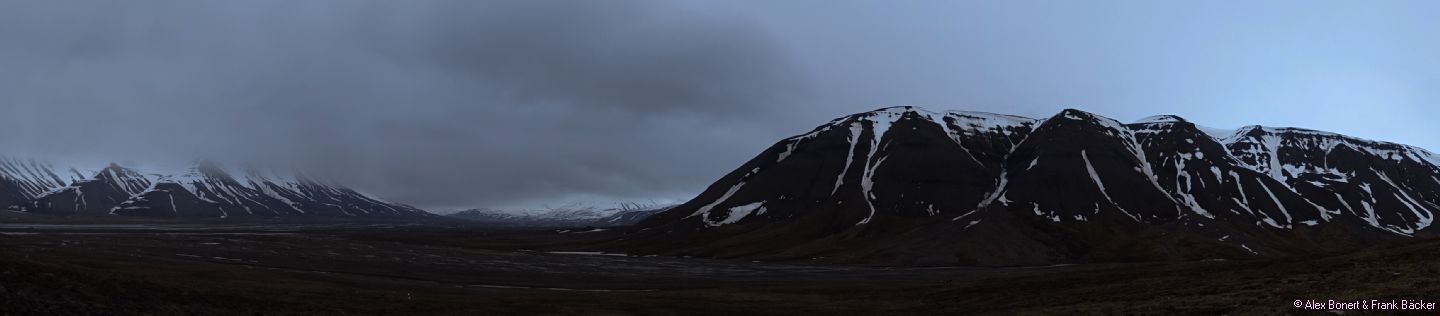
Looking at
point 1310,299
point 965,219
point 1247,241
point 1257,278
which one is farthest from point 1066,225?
point 1310,299

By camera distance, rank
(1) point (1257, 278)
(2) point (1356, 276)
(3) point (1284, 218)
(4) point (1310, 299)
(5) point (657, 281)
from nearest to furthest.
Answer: (4) point (1310, 299)
(2) point (1356, 276)
(1) point (1257, 278)
(5) point (657, 281)
(3) point (1284, 218)

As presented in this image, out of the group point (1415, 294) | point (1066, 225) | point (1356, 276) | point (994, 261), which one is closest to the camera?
point (1415, 294)

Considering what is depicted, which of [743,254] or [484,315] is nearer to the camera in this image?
[484,315]

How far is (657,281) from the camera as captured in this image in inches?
3292

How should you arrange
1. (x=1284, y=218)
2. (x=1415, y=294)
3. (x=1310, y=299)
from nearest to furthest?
(x=1415, y=294) < (x=1310, y=299) < (x=1284, y=218)

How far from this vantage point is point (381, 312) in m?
40.0

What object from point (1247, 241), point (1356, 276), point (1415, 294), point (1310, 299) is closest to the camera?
point (1415, 294)

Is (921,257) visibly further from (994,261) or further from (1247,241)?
(1247,241)

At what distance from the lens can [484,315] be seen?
41.9m

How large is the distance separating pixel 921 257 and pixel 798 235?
5134cm

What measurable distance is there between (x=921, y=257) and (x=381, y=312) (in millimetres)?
114045

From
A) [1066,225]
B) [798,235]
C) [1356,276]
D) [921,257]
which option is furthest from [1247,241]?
[1356,276]

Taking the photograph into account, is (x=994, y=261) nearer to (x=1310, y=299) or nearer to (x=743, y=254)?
(x=743, y=254)

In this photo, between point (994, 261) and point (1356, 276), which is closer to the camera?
point (1356, 276)
